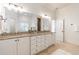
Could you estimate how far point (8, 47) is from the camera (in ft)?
5.45

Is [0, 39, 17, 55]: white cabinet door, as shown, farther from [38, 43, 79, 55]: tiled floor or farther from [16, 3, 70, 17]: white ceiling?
[16, 3, 70, 17]: white ceiling

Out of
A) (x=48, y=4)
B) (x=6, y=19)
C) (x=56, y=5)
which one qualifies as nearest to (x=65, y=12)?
(x=56, y=5)

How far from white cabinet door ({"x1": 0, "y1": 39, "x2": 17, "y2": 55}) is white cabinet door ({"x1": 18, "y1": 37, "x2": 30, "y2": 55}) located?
11 centimetres

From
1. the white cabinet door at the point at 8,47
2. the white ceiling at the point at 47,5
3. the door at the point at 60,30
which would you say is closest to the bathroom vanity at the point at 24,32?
the white cabinet door at the point at 8,47

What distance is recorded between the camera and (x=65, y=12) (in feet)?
5.72

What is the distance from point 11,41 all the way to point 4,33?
0.18 m

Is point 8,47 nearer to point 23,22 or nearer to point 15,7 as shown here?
point 23,22

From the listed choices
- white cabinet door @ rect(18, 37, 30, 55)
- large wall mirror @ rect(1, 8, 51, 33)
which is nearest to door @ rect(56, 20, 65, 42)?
large wall mirror @ rect(1, 8, 51, 33)

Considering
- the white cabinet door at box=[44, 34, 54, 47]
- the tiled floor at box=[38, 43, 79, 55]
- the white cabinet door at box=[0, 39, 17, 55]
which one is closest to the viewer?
the white cabinet door at box=[0, 39, 17, 55]

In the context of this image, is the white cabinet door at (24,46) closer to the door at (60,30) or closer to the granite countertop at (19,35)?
the granite countertop at (19,35)

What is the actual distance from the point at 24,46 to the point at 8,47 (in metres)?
0.38

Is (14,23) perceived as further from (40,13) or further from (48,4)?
(48,4)

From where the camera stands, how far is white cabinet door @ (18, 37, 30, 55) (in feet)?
5.99

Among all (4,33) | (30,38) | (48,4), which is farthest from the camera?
(30,38)
